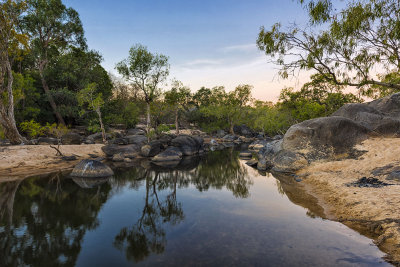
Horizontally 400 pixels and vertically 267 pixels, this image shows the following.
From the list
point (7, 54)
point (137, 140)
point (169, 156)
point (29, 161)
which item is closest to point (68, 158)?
point (29, 161)

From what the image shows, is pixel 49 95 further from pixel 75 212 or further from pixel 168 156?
pixel 75 212

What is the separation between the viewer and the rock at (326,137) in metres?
17.7

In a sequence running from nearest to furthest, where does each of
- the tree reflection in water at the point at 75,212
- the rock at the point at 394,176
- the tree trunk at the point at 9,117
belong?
1. the tree reflection in water at the point at 75,212
2. the rock at the point at 394,176
3. the tree trunk at the point at 9,117

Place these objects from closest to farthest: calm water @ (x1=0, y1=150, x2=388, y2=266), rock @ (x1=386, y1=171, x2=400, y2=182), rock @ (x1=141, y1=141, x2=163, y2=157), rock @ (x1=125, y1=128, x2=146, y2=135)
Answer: calm water @ (x1=0, y1=150, x2=388, y2=266) → rock @ (x1=386, y1=171, x2=400, y2=182) → rock @ (x1=141, y1=141, x2=163, y2=157) → rock @ (x1=125, y1=128, x2=146, y2=135)

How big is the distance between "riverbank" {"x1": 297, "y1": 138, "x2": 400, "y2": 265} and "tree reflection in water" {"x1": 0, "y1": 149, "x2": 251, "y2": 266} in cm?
474

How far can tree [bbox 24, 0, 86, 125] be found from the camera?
33.3 m

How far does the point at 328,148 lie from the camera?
698 inches

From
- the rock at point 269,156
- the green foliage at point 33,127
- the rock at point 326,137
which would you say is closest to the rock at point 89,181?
the green foliage at point 33,127

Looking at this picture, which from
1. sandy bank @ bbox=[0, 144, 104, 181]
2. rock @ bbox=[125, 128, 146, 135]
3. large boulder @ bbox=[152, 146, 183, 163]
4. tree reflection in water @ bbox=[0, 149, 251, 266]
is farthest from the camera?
rock @ bbox=[125, 128, 146, 135]

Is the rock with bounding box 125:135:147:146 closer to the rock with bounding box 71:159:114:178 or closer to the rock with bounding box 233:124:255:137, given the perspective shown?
the rock with bounding box 71:159:114:178

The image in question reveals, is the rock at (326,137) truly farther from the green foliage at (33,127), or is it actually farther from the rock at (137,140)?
the green foliage at (33,127)

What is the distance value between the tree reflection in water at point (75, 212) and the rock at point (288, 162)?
3.12 meters

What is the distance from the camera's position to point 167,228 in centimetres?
897

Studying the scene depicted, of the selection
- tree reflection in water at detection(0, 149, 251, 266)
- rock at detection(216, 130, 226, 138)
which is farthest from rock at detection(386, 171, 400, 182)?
rock at detection(216, 130, 226, 138)
